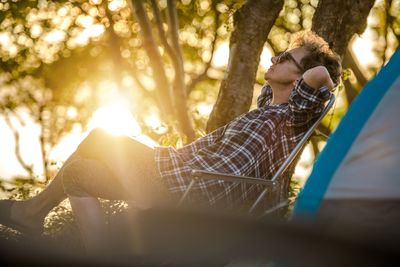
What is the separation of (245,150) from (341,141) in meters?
1.09

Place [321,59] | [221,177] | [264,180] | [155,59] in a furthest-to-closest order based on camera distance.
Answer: [155,59], [321,59], [264,180], [221,177]

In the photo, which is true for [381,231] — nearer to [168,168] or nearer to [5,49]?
[168,168]

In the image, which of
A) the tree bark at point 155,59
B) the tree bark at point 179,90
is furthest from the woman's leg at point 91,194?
the tree bark at point 179,90

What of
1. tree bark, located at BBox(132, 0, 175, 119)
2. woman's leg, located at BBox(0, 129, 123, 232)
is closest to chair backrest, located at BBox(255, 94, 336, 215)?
woman's leg, located at BBox(0, 129, 123, 232)

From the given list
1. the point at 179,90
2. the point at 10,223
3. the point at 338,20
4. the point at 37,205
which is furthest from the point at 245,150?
the point at 179,90

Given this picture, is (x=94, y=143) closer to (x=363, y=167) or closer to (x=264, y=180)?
(x=264, y=180)

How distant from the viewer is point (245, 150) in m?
3.44

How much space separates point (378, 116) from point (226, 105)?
2.91m

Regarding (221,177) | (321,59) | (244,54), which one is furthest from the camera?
(244,54)

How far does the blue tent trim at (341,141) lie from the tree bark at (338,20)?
2386mm

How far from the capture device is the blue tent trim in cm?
229

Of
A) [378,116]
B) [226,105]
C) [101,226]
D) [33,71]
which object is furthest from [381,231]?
[33,71]

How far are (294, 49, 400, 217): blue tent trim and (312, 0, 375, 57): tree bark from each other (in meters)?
2.39

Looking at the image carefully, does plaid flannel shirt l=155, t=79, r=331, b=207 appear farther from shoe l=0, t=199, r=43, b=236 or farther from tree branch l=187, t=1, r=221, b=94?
tree branch l=187, t=1, r=221, b=94
